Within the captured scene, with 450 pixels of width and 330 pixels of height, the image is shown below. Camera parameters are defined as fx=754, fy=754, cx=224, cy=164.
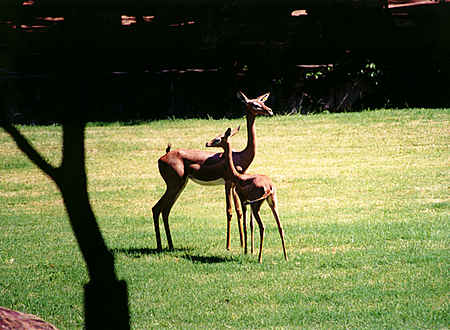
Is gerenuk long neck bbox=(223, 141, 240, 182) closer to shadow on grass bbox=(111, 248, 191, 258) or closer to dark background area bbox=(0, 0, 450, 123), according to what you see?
shadow on grass bbox=(111, 248, 191, 258)

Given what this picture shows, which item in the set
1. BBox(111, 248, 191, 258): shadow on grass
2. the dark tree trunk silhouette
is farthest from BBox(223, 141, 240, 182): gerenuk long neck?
the dark tree trunk silhouette

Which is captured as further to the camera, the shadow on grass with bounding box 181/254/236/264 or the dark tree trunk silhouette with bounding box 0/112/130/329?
the shadow on grass with bounding box 181/254/236/264

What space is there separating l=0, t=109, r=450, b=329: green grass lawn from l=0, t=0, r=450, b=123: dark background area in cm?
109

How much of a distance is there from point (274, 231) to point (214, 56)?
9.71 meters

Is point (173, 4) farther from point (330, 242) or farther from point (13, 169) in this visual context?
point (330, 242)

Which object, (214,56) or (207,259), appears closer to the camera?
(207,259)

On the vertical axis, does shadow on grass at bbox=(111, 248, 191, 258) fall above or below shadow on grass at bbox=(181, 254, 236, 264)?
below

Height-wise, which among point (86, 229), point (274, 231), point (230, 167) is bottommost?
point (86, 229)

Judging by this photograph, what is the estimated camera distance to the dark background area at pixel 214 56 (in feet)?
61.6

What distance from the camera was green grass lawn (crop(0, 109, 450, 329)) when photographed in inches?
292

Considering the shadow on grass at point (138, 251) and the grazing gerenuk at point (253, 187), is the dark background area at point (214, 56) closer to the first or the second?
the shadow on grass at point (138, 251)

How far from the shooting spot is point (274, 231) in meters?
10.4

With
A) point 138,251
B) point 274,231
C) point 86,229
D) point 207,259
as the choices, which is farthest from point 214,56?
point 207,259

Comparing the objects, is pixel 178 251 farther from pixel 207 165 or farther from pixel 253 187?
pixel 253 187
